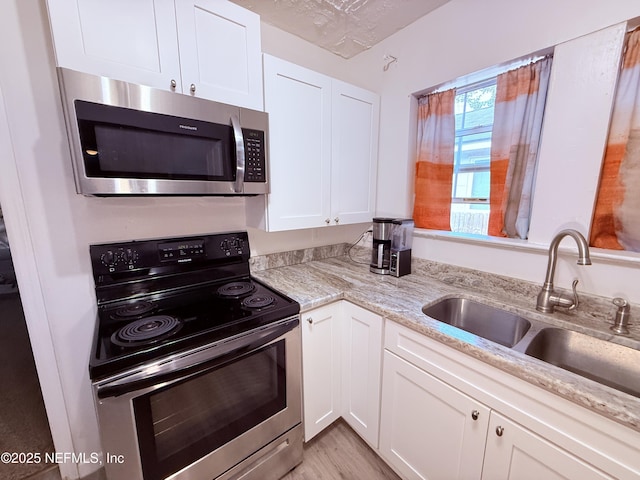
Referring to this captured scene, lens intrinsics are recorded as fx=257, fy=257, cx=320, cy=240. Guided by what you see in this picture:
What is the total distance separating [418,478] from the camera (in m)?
1.20

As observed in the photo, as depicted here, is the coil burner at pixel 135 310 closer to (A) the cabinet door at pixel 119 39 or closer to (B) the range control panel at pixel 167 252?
(B) the range control panel at pixel 167 252

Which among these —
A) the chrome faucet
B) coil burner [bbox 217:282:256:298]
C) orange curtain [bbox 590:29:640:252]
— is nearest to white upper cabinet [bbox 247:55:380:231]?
coil burner [bbox 217:282:256:298]

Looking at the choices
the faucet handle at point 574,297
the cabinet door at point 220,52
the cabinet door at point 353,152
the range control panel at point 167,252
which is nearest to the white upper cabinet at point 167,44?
the cabinet door at point 220,52

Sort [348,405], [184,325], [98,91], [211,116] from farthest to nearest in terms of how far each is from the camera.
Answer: [348,405], [211,116], [184,325], [98,91]

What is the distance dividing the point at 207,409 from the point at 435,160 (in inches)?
73.9

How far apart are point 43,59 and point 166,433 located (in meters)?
1.59

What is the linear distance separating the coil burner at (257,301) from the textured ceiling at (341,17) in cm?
166

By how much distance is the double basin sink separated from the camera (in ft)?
3.08

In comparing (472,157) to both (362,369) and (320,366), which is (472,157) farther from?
(320,366)

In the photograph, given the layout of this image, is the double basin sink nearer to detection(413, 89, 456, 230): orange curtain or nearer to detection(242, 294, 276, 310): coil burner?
detection(413, 89, 456, 230): orange curtain

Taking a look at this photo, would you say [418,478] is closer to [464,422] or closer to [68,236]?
[464,422]

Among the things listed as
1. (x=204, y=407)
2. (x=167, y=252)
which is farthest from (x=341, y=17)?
(x=204, y=407)

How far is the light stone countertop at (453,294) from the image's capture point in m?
0.73


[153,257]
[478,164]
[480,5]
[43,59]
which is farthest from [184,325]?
[480,5]
